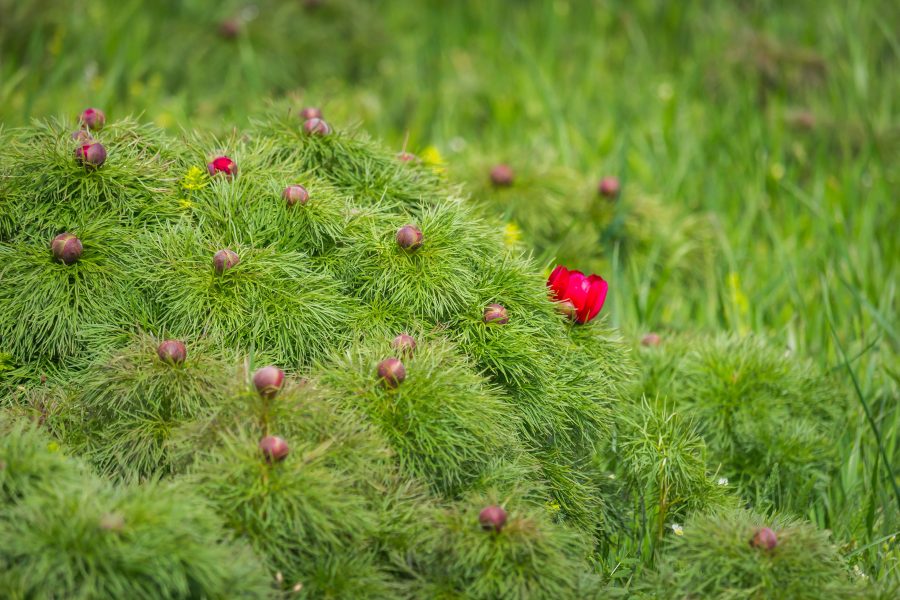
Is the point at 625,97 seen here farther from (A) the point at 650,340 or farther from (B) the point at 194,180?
(B) the point at 194,180

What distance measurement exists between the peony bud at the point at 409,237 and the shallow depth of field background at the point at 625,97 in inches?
40.1

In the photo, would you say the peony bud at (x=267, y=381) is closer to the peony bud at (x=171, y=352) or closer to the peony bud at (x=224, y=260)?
the peony bud at (x=171, y=352)

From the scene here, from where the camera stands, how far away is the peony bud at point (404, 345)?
1.64 metres

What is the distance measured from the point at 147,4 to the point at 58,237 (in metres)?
2.68

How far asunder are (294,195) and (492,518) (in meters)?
0.74

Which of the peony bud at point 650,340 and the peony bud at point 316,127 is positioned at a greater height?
the peony bud at point 316,127

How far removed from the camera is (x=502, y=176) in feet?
9.22

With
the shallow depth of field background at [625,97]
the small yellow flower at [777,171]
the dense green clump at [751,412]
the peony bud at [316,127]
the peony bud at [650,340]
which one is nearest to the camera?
the peony bud at [316,127]

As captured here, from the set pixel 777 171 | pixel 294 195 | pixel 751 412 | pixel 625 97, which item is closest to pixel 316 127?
pixel 294 195

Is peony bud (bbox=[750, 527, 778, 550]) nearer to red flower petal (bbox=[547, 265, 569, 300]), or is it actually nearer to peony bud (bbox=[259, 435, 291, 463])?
red flower petal (bbox=[547, 265, 569, 300])

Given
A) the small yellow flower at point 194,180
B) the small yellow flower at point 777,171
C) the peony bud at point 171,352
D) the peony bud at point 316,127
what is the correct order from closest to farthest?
the peony bud at point 171,352
the small yellow flower at point 194,180
the peony bud at point 316,127
the small yellow flower at point 777,171

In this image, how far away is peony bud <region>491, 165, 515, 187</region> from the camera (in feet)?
9.23

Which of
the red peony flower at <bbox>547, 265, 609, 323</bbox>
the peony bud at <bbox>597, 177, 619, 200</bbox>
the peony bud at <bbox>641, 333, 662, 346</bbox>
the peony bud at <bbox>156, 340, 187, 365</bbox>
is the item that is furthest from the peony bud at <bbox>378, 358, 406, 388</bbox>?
the peony bud at <bbox>597, 177, 619, 200</bbox>

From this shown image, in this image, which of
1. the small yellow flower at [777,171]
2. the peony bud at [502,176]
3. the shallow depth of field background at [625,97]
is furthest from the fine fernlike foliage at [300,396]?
the small yellow flower at [777,171]
